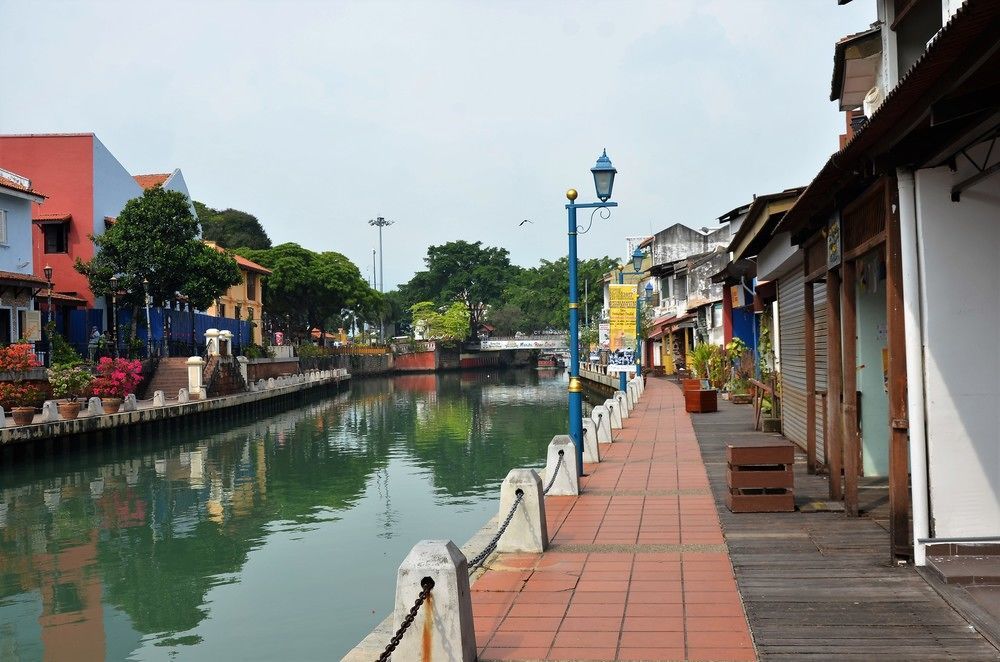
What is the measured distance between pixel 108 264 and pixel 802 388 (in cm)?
3109

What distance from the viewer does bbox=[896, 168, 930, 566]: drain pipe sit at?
6375 mm

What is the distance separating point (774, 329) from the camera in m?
21.2

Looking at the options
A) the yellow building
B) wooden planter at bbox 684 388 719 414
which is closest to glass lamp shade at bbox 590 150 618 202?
wooden planter at bbox 684 388 719 414

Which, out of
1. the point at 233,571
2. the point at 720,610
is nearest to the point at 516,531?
the point at 720,610

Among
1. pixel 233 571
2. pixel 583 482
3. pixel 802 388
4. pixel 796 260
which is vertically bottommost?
pixel 233 571

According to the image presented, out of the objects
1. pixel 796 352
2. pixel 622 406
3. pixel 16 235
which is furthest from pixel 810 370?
pixel 16 235

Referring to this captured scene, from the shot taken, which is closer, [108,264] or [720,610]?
[720,610]

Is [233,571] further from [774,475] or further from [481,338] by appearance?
[481,338]

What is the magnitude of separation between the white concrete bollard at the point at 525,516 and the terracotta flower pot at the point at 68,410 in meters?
19.8

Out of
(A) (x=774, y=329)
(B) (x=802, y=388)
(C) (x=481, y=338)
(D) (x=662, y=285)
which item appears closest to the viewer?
(B) (x=802, y=388)

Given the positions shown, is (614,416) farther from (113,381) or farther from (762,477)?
(113,381)

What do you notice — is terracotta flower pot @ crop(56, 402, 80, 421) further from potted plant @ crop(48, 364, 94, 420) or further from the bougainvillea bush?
the bougainvillea bush

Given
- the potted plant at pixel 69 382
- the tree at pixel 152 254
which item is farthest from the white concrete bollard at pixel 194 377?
the potted plant at pixel 69 382

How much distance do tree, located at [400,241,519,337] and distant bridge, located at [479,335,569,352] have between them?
2.47m
